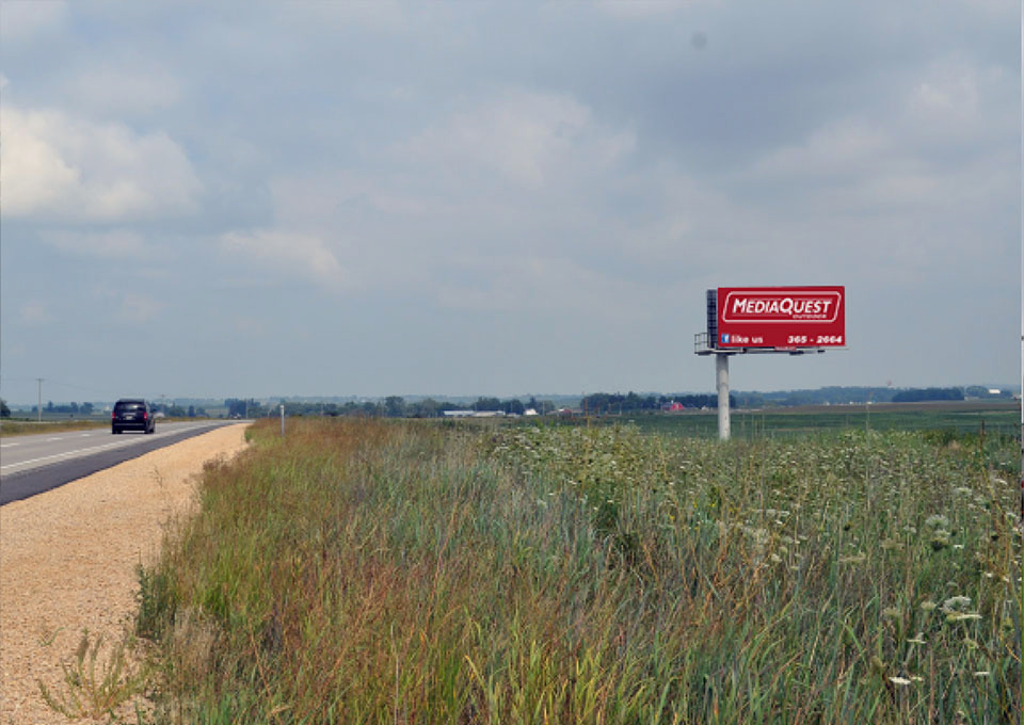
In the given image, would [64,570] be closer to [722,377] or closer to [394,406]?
[394,406]

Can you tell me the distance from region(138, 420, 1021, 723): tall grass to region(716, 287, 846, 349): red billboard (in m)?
31.9

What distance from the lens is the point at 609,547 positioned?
19.2 feet

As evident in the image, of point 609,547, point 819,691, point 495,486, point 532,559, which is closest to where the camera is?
point 819,691

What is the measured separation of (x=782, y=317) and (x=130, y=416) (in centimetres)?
3424

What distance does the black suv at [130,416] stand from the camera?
43.8 meters

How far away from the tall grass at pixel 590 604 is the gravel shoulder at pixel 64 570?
1.92 ft

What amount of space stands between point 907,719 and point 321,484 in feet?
23.6

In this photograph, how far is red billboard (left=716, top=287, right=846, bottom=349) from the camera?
132 ft

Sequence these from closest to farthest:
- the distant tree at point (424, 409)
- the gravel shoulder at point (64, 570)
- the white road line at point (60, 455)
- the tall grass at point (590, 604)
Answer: the tall grass at point (590, 604) → the gravel shoulder at point (64, 570) → the distant tree at point (424, 409) → the white road line at point (60, 455)

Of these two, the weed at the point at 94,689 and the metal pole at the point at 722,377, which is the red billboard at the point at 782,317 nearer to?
the metal pole at the point at 722,377

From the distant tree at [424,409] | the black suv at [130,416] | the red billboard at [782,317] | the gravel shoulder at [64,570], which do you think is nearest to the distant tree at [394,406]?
the distant tree at [424,409]

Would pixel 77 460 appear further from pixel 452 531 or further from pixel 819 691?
pixel 819 691

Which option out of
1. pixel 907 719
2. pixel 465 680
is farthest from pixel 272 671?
pixel 907 719

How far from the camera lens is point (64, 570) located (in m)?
8.30
